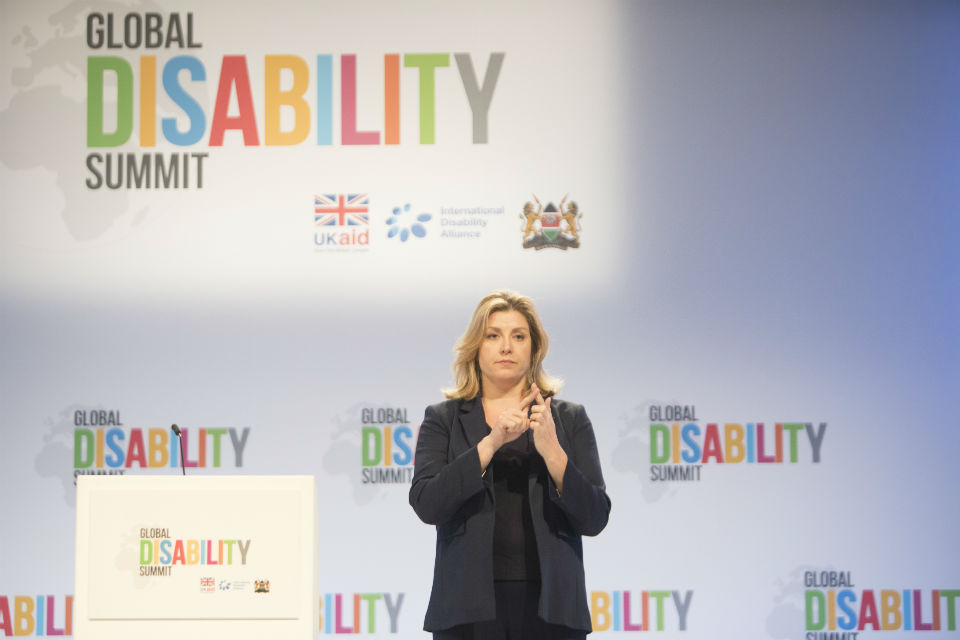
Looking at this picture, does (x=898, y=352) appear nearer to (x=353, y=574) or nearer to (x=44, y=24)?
(x=353, y=574)

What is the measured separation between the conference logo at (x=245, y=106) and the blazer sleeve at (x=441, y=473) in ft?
6.39

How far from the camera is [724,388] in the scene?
13.9ft

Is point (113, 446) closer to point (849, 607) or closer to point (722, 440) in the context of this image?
point (722, 440)

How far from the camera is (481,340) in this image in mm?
2672

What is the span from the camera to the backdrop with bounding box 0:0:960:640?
4207 millimetres

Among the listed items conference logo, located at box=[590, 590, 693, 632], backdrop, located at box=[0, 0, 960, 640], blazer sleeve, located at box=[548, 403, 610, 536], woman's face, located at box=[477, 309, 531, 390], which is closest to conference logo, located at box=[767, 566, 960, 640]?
backdrop, located at box=[0, 0, 960, 640]

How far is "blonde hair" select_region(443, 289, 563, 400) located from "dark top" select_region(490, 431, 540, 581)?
20 cm

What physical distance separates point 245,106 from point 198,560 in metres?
2.49

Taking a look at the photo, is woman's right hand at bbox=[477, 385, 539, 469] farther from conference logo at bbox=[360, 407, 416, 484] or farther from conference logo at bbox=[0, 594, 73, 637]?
conference logo at bbox=[0, 594, 73, 637]

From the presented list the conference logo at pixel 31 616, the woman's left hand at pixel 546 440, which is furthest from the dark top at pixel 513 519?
the conference logo at pixel 31 616

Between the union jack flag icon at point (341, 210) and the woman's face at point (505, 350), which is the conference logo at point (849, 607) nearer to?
the woman's face at point (505, 350)

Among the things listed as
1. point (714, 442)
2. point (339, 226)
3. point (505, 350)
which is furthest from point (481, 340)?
point (714, 442)

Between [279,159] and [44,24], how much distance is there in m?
1.13

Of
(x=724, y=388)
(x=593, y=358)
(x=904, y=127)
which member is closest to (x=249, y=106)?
(x=593, y=358)
